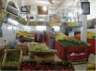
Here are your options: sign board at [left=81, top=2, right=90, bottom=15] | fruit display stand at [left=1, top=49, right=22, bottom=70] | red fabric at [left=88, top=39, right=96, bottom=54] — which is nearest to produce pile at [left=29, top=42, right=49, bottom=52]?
fruit display stand at [left=1, top=49, right=22, bottom=70]

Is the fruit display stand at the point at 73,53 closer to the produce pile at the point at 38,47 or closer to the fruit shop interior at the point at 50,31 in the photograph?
the fruit shop interior at the point at 50,31

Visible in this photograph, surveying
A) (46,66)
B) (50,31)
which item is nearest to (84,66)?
(46,66)

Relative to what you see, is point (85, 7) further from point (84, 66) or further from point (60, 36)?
point (84, 66)

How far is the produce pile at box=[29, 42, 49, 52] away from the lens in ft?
7.40

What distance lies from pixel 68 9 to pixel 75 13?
0.11 metres

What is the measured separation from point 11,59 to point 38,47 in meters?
0.36

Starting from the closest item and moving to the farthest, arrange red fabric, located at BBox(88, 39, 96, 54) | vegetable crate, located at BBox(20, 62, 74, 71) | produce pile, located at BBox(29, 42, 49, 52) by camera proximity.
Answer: vegetable crate, located at BBox(20, 62, 74, 71)
produce pile, located at BBox(29, 42, 49, 52)
red fabric, located at BBox(88, 39, 96, 54)

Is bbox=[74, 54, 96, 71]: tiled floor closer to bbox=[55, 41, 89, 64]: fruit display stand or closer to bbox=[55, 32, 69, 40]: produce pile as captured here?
bbox=[55, 41, 89, 64]: fruit display stand

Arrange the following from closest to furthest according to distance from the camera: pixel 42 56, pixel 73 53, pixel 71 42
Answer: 1. pixel 42 56
2. pixel 73 53
3. pixel 71 42

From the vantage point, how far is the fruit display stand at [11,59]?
1.94 metres

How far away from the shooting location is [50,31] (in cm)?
254

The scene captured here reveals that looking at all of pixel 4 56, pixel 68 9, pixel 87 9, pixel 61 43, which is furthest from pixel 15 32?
pixel 87 9

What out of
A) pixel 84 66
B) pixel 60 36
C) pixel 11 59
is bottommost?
pixel 84 66

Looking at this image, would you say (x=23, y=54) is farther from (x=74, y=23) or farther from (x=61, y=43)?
(x=74, y=23)
